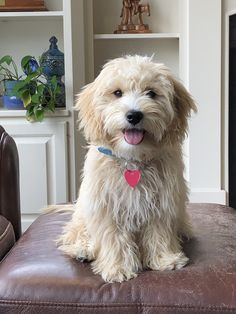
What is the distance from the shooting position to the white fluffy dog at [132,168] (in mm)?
1257

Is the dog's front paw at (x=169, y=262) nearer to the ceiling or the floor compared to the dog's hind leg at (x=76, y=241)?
nearer to the floor

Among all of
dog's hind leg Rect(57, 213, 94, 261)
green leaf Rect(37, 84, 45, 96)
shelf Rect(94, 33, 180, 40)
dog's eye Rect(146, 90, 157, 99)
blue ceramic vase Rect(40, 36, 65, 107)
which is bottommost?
dog's hind leg Rect(57, 213, 94, 261)

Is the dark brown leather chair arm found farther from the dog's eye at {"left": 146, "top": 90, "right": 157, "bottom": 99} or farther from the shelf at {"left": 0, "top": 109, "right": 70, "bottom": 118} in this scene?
the dog's eye at {"left": 146, "top": 90, "right": 157, "bottom": 99}

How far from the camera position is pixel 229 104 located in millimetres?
2842

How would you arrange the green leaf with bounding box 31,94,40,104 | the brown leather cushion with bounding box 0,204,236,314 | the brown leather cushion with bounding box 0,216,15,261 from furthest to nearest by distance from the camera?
the green leaf with bounding box 31,94,40,104 → the brown leather cushion with bounding box 0,216,15,261 → the brown leather cushion with bounding box 0,204,236,314

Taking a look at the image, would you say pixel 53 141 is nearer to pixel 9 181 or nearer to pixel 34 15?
pixel 34 15

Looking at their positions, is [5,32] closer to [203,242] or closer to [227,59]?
Answer: [227,59]

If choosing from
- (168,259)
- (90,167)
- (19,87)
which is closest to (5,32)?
(19,87)

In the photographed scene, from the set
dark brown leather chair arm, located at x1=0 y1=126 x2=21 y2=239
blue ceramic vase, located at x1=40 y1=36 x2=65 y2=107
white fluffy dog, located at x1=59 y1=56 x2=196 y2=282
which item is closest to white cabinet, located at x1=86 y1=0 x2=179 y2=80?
blue ceramic vase, located at x1=40 y1=36 x2=65 y2=107

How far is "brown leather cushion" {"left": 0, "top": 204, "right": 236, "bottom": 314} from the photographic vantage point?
119 cm

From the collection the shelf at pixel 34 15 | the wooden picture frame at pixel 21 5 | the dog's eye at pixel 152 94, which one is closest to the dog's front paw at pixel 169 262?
the dog's eye at pixel 152 94

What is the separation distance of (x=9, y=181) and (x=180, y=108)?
0.84 meters

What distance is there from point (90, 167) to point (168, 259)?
0.30 metres

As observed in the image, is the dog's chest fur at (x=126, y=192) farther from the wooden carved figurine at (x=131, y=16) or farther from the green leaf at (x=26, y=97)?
the wooden carved figurine at (x=131, y=16)
